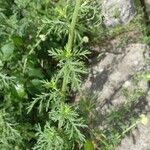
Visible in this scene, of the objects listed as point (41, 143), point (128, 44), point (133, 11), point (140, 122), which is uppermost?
point (133, 11)

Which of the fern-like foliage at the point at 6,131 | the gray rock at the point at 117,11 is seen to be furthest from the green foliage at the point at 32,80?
the gray rock at the point at 117,11

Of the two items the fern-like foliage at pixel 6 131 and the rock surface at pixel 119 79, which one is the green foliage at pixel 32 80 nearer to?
the fern-like foliage at pixel 6 131

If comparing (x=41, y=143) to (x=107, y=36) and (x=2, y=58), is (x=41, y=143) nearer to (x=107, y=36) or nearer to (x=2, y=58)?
(x=2, y=58)

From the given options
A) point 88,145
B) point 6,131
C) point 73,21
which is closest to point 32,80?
point 6,131

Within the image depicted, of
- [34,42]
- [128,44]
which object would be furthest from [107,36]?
[34,42]

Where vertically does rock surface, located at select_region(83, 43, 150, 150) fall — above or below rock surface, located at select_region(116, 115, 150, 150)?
above

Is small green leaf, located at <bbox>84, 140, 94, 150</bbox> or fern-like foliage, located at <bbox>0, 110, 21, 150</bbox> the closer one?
fern-like foliage, located at <bbox>0, 110, 21, 150</bbox>

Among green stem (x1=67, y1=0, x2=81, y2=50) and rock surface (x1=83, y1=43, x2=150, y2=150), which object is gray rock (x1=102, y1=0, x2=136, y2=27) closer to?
rock surface (x1=83, y1=43, x2=150, y2=150)

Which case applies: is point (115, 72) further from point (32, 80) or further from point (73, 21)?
point (73, 21)

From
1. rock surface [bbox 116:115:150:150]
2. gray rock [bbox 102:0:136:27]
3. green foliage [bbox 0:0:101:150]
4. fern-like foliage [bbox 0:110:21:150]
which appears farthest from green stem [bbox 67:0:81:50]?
gray rock [bbox 102:0:136:27]
